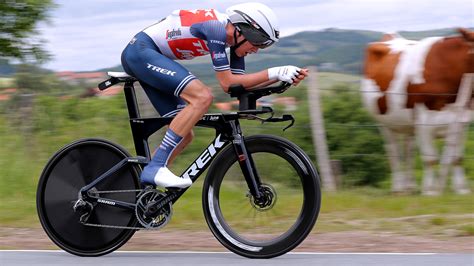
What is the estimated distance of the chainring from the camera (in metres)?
7.13

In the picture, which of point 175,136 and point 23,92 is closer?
point 175,136

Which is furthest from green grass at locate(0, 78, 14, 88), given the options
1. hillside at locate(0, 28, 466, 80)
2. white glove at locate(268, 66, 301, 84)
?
white glove at locate(268, 66, 301, 84)

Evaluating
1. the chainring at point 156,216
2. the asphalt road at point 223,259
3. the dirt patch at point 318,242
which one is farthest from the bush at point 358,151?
the chainring at point 156,216

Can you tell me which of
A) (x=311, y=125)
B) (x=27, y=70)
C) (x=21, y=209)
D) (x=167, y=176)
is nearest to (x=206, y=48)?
(x=167, y=176)

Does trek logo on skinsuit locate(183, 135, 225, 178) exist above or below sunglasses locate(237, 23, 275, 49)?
below

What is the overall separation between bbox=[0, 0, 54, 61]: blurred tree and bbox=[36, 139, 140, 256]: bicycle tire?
5567mm

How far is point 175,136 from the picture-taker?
697 cm

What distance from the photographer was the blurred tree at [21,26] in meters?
12.6

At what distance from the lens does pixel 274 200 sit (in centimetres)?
700

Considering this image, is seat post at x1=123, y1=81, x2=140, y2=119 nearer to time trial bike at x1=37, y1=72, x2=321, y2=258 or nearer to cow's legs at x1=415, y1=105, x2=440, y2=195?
time trial bike at x1=37, y1=72, x2=321, y2=258

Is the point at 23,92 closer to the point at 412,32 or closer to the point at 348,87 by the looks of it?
the point at 348,87

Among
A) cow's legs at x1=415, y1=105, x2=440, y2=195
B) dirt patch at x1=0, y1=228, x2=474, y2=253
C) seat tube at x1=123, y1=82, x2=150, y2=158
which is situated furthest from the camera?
cow's legs at x1=415, y1=105, x2=440, y2=195

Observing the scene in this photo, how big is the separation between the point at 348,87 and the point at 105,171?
555 cm

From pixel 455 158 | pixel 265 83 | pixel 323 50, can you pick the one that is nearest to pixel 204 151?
pixel 265 83
